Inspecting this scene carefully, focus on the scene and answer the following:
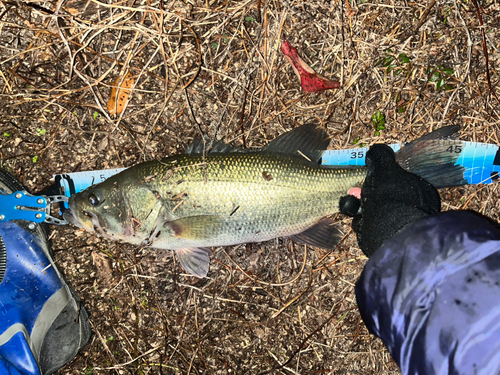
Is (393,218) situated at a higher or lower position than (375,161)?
lower

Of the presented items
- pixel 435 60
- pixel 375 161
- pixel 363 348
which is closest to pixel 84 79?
pixel 375 161

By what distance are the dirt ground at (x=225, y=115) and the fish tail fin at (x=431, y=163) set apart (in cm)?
39

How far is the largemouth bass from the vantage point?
3.00 m

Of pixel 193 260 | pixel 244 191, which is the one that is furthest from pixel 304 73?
pixel 193 260

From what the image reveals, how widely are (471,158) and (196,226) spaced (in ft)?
9.39

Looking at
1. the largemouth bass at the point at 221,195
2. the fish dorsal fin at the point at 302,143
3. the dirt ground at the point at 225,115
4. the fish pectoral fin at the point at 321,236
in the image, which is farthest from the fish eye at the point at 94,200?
the fish pectoral fin at the point at 321,236

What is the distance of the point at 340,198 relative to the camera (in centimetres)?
315

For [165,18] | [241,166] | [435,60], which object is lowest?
[241,166]

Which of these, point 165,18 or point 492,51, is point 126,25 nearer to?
point 165,18

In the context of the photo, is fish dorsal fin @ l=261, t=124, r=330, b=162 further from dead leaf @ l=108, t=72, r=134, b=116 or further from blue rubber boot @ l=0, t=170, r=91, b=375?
blue rubber boot @ l=0, t=170, r=91, b=375

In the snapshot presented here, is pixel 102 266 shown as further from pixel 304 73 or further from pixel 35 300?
pixel 304 73

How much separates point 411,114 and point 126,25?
120 inches

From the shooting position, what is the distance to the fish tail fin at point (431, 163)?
10.4 ft

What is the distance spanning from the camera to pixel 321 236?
3.37 metres
